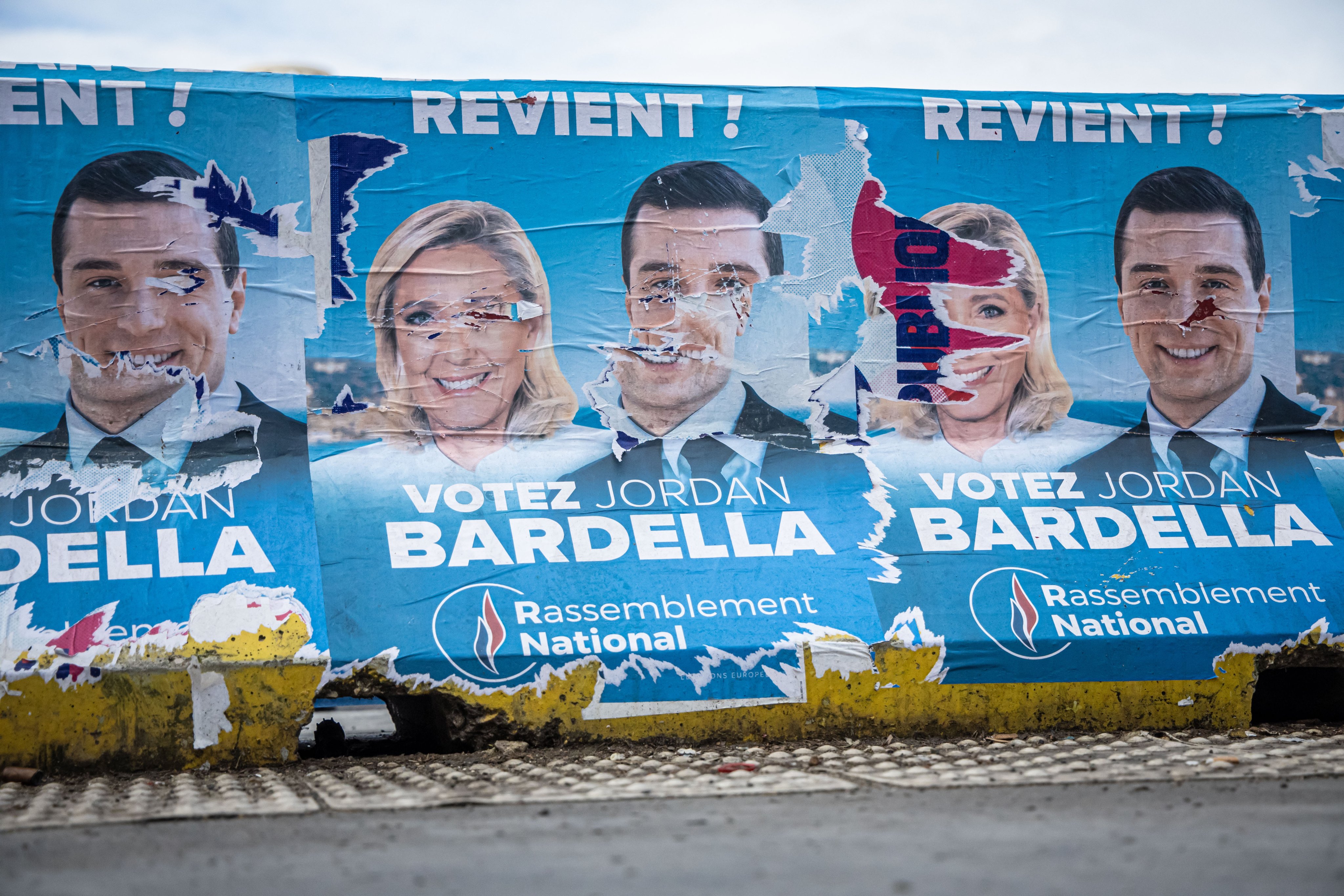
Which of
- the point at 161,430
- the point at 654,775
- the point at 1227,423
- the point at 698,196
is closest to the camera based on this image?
the point at 654,775

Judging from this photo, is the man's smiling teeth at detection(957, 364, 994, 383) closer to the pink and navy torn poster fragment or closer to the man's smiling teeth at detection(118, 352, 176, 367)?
the pink and navy torn poster fragment

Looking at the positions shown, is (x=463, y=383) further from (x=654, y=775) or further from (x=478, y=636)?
(x=654, y=775)

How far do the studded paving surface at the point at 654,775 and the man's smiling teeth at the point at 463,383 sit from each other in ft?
5.93

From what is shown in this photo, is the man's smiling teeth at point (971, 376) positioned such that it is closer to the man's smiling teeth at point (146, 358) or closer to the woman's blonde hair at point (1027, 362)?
the woman's blonde hair at point (1027, 362)

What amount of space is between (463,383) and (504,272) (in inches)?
24.1

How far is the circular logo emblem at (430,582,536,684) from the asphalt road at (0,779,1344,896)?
1134mm

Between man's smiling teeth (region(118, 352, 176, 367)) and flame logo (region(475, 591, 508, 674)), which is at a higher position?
man's smiling teeth (region(118, 352, 176, 367))

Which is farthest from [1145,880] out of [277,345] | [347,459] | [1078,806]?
[277,345]

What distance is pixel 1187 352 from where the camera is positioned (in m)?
5.77

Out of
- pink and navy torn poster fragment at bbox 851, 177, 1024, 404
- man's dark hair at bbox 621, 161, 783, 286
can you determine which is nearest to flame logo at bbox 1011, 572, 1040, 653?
pink and navy torn poster fragment at bbox 851, 177, 1024, 404

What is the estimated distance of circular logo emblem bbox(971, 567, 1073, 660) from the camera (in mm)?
5062

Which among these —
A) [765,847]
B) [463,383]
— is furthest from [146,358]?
[765,847]

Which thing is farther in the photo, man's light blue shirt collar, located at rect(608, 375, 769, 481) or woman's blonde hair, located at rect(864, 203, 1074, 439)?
woman's blonde hair, located at rect(864, 203, 1074, 439)

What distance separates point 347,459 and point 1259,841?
4.07 metres
